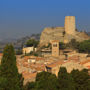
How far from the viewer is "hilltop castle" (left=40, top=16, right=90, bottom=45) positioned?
57.3m

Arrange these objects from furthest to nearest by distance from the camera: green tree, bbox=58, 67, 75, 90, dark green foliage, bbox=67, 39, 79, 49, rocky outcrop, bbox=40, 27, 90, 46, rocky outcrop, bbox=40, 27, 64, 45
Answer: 1. rocky outcrop, bbox=40, 27, 64, 45
2. rocky outcrop, bbox=40, 27, 90, 46
3. dark green foliage, bbox=67, 39, 79, 49
4. green tree, bbox=58, 67, 75, 90

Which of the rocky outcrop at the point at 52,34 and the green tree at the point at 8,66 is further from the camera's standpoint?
the rocky outcrop at the point at 52,34

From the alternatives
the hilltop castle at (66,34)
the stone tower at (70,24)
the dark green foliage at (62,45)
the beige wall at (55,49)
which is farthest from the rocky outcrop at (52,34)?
the beige wall at (55,49)

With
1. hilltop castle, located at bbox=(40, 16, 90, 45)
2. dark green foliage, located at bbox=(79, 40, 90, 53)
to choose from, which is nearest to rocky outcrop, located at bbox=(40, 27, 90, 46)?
hilltop castle, located at bbox=(40, 16, 90, 45)

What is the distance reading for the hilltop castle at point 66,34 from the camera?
188 ft

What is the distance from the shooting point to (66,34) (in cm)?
5747

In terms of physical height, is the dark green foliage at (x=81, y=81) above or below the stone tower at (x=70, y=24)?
below

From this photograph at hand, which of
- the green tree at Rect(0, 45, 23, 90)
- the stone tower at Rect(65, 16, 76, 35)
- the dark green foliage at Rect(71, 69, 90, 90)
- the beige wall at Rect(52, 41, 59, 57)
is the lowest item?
the dark green foliage at Rect(71, 69, 90, 90)

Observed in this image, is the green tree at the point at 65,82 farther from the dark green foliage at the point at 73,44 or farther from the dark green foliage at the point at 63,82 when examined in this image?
the dark green foliage at the point at 73,44

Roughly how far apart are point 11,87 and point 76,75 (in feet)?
22.6

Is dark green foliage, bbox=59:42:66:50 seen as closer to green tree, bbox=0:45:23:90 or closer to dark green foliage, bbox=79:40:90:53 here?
dark green foliage, bbox=79:40:90:53

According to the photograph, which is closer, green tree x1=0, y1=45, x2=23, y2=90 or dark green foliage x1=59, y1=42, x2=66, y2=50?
green tree x1=0, y1=45, x2=23, y2=90

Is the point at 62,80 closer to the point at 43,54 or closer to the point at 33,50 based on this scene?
the point at 43,54

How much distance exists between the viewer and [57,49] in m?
49.2
